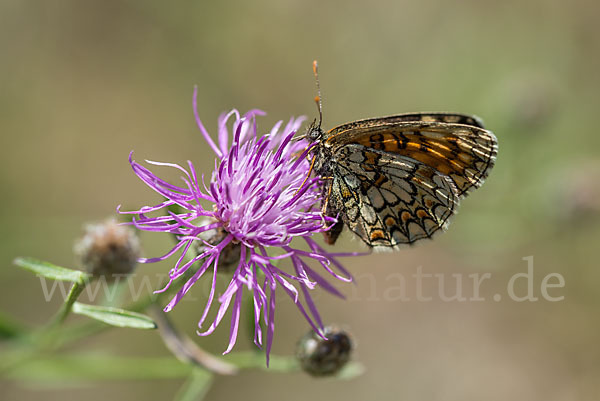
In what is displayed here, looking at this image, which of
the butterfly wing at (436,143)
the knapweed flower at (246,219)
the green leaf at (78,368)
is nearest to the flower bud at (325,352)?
the knapweed flower at (246,219)

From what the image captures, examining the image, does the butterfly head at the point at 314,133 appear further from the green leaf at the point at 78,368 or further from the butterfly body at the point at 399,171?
the green leaf at the point at 78,368

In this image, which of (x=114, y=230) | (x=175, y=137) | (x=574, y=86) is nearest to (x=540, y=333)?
(x=574, y=86)

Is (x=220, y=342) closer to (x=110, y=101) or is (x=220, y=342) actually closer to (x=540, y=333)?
(x=110, y=101)

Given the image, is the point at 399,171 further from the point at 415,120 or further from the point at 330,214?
the point at 330,214

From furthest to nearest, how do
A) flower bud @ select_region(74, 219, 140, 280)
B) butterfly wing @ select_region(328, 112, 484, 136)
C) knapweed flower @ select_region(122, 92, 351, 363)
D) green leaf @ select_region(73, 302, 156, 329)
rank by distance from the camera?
butterfly wing @ select_region(328, 112, 484, 136), flower bud @ select_region(74, 219, 140, 280), knapweed flower @ select_region(122, 92, 351, 363), green leaf @ select_region(73, 302, 156, 329)

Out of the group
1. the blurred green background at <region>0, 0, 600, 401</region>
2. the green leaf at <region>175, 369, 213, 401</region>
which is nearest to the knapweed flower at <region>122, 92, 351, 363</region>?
the green leaf at <region>175, 369, 213, 401</region>

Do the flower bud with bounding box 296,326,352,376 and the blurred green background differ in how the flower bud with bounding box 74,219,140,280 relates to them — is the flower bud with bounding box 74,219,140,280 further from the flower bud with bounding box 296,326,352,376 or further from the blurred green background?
the blurred green background

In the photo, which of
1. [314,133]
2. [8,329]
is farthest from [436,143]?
[8,329]
